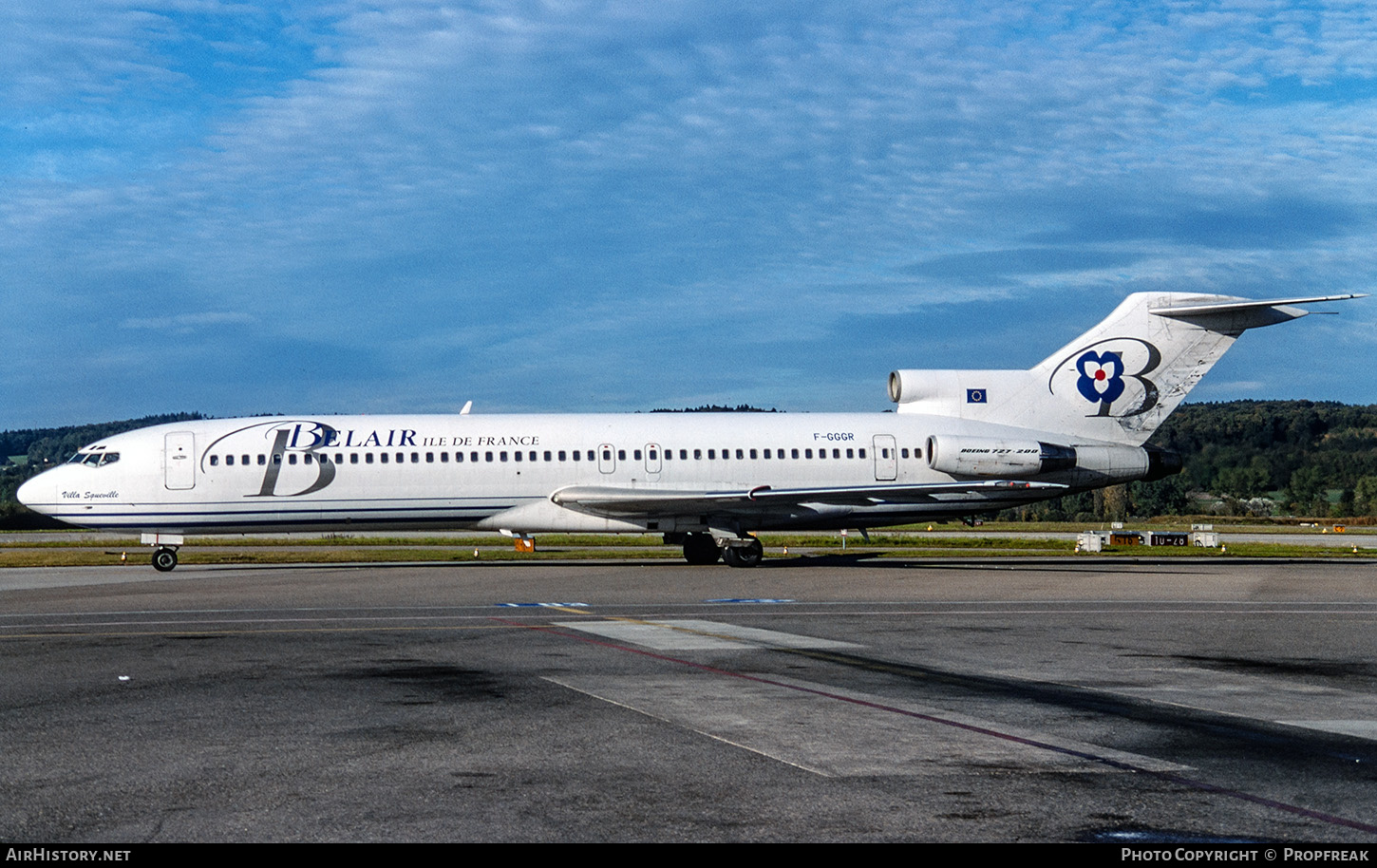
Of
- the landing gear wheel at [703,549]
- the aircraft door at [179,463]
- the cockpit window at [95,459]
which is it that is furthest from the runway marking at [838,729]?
the cockpit window at [95,459]

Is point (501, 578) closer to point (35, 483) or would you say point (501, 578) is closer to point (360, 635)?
point (360, 635)

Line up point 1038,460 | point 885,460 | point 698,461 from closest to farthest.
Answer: point 698,461
point 1038,460
point 885,460

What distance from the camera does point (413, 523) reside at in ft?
112

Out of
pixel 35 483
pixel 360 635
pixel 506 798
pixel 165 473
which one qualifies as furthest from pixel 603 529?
pixel 506 798

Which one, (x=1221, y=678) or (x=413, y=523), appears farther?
(x=413, y=523)

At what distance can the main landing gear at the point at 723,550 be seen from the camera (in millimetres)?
34062

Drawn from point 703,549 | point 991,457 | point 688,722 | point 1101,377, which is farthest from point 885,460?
point 688,722

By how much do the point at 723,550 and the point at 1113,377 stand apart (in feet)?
42.5

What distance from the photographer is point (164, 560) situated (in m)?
33.2

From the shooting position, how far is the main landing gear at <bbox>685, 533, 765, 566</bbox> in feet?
112

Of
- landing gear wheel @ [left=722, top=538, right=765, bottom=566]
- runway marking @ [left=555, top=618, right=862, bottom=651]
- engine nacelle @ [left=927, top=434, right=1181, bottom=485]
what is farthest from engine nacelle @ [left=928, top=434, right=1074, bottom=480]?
runway marking @ [left=555, top=618, right=862, bottom=651]

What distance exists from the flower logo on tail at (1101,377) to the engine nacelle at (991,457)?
2.28 metres

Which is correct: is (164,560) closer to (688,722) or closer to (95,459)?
(95,459)
